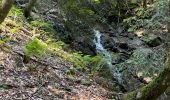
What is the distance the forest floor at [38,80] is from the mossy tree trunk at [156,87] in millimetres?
1640

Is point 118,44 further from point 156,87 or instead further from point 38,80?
point 156,87

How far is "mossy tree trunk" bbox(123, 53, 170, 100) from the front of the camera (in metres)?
5.77

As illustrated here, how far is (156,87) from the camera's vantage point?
596 cm

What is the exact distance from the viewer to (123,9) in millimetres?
21375

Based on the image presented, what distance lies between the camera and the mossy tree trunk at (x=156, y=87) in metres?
5.77

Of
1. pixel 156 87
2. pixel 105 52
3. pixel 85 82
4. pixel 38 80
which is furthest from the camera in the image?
pixel 105 52

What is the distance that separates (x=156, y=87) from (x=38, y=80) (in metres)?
2.73

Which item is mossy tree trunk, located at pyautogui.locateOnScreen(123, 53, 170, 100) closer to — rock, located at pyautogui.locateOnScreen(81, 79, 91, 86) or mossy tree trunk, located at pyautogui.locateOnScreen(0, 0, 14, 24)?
rock, located at pyautogui.locateOnScreen(81, 79, 91, 86)

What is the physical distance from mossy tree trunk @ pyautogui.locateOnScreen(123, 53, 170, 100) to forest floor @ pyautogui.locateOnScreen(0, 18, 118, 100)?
1640mm

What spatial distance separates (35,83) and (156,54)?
12.8 ft

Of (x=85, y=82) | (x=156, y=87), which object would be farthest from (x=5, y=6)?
(x=156, y=87)

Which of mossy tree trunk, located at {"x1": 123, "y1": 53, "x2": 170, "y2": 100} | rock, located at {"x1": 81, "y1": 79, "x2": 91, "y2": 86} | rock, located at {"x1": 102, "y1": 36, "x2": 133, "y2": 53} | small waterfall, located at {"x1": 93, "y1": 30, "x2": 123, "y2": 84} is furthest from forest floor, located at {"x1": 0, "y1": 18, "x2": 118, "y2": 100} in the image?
rock, located at {"x1": 102, "y1": 36, "x2": 133, "y2": 53}

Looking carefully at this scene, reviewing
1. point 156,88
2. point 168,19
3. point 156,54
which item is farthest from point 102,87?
point 156,88

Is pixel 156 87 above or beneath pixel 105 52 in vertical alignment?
above
